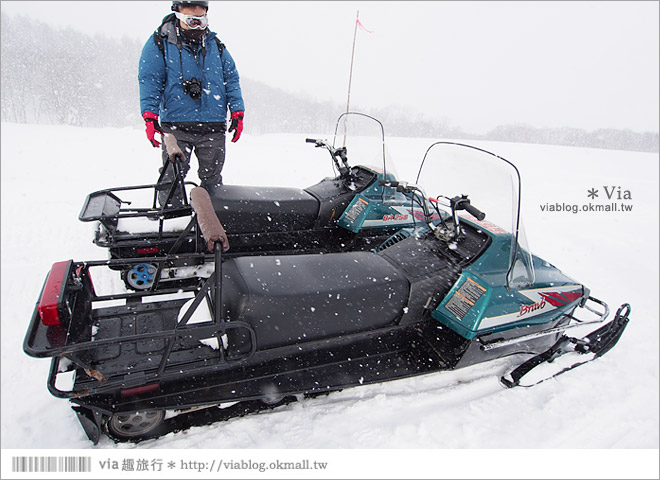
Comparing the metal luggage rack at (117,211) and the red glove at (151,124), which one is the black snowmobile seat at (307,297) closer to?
the metal luggage rack at (117,211)

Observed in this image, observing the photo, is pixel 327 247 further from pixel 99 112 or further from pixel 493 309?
pixel 99 112

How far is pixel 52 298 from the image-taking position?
179cm

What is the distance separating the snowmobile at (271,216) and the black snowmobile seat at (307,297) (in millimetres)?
1072

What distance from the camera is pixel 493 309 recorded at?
2453 millimetres

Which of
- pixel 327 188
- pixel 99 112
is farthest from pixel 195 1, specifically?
pixel 99 112

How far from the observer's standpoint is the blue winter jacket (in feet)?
11.7

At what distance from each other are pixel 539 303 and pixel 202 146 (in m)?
3.52

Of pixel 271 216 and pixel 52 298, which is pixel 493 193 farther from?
pixel 52 298

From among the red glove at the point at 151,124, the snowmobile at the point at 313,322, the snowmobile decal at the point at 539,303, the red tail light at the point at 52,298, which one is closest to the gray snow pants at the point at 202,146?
the red glove at the point at 151,124

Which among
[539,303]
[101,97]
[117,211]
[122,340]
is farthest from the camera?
[101,97]

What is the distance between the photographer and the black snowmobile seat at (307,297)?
2049mm

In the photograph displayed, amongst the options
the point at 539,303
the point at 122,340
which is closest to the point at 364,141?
the point at 539,303

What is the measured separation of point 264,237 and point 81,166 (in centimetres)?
725

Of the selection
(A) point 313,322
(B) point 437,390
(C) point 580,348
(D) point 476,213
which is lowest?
(B) point 437,390
